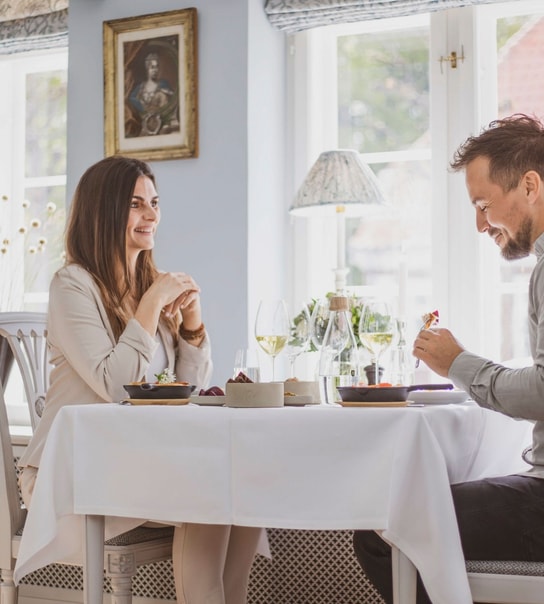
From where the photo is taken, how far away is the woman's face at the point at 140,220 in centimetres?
254

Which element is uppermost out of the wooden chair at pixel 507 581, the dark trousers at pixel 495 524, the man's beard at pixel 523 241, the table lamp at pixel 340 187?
the table lamp at pixel 340 187

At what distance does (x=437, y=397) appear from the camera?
1.94 m

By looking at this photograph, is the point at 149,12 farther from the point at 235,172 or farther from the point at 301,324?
the point at 301,324

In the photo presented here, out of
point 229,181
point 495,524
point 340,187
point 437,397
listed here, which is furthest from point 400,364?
point 229,181

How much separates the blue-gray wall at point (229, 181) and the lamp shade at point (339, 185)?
326 millimetres

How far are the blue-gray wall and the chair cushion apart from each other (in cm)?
185

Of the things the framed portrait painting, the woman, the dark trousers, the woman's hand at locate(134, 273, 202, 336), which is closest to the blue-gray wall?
the framed portrait painting

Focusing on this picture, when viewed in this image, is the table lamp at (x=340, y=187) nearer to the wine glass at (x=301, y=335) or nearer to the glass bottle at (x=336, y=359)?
the wine glass at (x=301, y=335)

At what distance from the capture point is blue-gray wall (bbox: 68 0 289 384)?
3461 millimetres

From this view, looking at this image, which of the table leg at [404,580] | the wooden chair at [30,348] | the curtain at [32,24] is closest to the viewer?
the table leg at [404,580]

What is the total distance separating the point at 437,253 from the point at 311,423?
6.45 ft

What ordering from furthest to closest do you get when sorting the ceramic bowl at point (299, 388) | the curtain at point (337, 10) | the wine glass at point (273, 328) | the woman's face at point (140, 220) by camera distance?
1. the curtain at point (337, 10)
2. the woman's face at point (140, 220)
3. the wine glass at point (273, 328)
4. the ceramic bowl at point (299, 388)

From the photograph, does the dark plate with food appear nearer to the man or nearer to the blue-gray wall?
the man

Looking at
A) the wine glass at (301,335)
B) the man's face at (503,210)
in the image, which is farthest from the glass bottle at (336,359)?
the man's face at (503,210)
